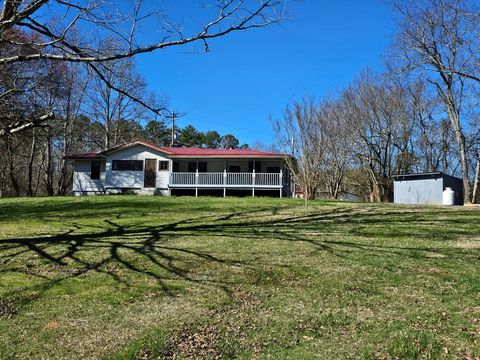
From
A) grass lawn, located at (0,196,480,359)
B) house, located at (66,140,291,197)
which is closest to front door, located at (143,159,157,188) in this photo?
house, located at (66,140,291,197)

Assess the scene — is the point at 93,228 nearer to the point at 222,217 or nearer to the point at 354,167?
the point at 222,217

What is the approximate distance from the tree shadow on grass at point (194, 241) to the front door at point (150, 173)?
17.6 meters

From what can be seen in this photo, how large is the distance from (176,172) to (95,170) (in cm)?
598

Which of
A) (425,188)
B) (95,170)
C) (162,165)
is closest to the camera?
(425,188)

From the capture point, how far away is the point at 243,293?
215 inches

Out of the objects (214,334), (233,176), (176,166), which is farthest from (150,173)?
(214,334)

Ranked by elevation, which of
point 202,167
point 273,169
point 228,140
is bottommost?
point 273,169

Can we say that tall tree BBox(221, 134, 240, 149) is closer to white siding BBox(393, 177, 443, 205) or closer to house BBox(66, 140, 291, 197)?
house BBox(66, 140, 291, 197)

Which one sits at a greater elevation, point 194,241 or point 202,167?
point 202,167

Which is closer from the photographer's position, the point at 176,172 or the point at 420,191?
the point at 420,191

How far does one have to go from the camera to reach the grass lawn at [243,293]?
4.02m

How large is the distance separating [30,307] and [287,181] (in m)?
26.2

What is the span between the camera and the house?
28.2 meters

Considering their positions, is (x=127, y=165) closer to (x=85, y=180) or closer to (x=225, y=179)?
(x=85, y=180)
